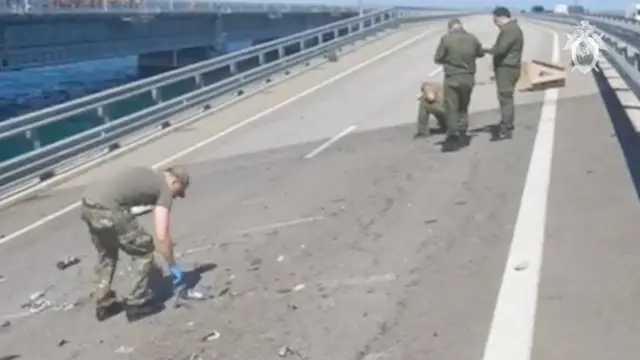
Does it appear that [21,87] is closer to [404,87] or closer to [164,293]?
[404,87]

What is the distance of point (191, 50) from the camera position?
204 feet

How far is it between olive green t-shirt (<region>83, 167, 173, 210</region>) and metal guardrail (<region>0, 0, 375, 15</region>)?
28671mm

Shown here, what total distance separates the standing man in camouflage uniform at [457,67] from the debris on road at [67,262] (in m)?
6.84

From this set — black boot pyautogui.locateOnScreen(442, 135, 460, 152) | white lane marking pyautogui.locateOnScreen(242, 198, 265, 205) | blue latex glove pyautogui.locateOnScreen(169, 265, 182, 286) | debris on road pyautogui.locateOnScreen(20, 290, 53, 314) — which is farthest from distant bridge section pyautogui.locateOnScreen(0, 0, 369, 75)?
blue latex glove pyautogui.locateOnScreen(169, 265, 182, 286)

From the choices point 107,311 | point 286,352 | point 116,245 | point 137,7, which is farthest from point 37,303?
point 137,7

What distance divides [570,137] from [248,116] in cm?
923

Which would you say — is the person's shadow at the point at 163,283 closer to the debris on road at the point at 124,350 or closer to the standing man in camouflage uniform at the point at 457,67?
the debris on road at the point at 124,350

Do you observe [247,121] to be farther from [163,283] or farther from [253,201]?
[163,283]

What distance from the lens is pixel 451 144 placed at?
52.9 feet

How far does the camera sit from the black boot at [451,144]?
16000mm

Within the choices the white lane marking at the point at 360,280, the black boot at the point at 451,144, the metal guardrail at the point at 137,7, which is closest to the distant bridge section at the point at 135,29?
the metal guardrail at the point at 137,7

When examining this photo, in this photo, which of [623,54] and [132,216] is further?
[623,54]

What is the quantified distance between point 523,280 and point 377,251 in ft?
6.03

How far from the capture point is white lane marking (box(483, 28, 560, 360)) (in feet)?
22.1
